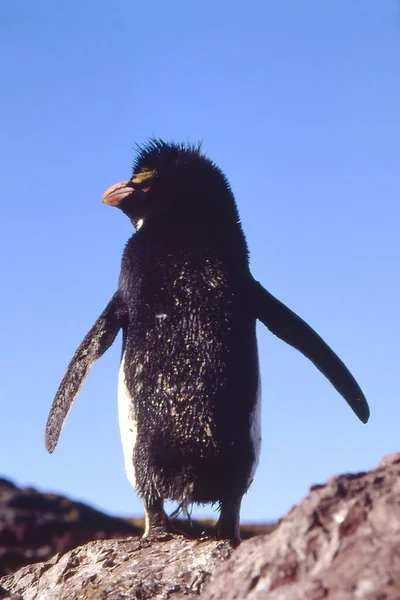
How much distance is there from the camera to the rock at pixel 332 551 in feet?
4.80

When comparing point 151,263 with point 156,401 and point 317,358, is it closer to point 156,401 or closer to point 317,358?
point 156,401

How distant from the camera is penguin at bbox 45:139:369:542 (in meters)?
3.92

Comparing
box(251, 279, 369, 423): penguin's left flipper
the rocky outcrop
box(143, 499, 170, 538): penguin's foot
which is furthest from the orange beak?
the rocky outcrop

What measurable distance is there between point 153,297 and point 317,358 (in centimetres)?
121

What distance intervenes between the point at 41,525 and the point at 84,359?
1522 millimetres

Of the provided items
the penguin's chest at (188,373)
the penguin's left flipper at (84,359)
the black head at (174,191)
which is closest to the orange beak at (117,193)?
the black head at (174,191)

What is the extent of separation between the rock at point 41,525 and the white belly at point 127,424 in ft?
4.14

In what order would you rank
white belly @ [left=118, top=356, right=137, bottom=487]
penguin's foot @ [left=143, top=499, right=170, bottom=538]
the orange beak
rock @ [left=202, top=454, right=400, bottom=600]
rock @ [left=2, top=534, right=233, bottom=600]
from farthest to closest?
the orange beak, white belly @ [left=118, top=356, right=137, bottom=487], penguin's foot @ [left=143, top=499, right=170, bottom=538], rock @ [left=2, top=534, right=233, bottom=600], rock @ [left=202, top=454, right=400, bottom=600]

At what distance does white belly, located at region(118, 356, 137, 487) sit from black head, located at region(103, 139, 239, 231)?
1.03m

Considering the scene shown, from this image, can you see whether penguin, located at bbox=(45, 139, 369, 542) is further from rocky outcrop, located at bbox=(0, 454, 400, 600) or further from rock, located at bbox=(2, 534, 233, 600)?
rocky outcrop, located at bbox=(0, 454, 400, 600)

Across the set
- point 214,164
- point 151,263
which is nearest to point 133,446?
point 151,263

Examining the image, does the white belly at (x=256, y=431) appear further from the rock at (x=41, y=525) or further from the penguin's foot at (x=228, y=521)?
the rock at (x=41, y=525)

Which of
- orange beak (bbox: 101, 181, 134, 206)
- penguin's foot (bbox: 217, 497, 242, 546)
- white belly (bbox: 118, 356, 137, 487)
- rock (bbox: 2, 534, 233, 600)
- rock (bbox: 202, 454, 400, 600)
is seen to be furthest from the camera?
orange beak (bbox: 101, 181, 134, 206)

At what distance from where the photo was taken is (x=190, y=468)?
3.89 metres
